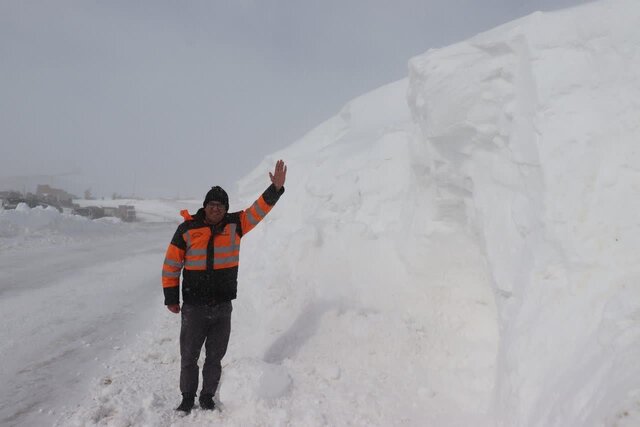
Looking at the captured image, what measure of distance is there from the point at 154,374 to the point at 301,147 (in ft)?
30.1

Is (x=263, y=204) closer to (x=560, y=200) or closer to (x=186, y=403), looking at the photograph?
(x=186, y=403)

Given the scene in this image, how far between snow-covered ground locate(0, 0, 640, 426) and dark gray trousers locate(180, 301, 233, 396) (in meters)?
0.20

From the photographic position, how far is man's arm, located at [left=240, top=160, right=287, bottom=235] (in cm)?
410

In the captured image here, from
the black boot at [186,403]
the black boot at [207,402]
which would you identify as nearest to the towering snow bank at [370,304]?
the black boot at [207,402]

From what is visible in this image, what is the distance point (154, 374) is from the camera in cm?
439

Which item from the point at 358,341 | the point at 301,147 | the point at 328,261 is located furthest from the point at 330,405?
the point at 301,147

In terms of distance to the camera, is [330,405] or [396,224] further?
[396,224]

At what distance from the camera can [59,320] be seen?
241 inches

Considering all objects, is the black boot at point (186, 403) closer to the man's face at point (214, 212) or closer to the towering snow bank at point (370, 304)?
the towering snow bank at point (370, 304)

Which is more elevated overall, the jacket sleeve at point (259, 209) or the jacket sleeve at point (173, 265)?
the jacket sleeve at point (259, 209)

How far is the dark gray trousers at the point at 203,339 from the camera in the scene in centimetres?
378

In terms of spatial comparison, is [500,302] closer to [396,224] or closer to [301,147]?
[396,224]

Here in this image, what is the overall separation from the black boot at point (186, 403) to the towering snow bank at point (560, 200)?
2.60 meters

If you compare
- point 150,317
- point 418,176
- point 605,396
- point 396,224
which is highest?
point 418,176
